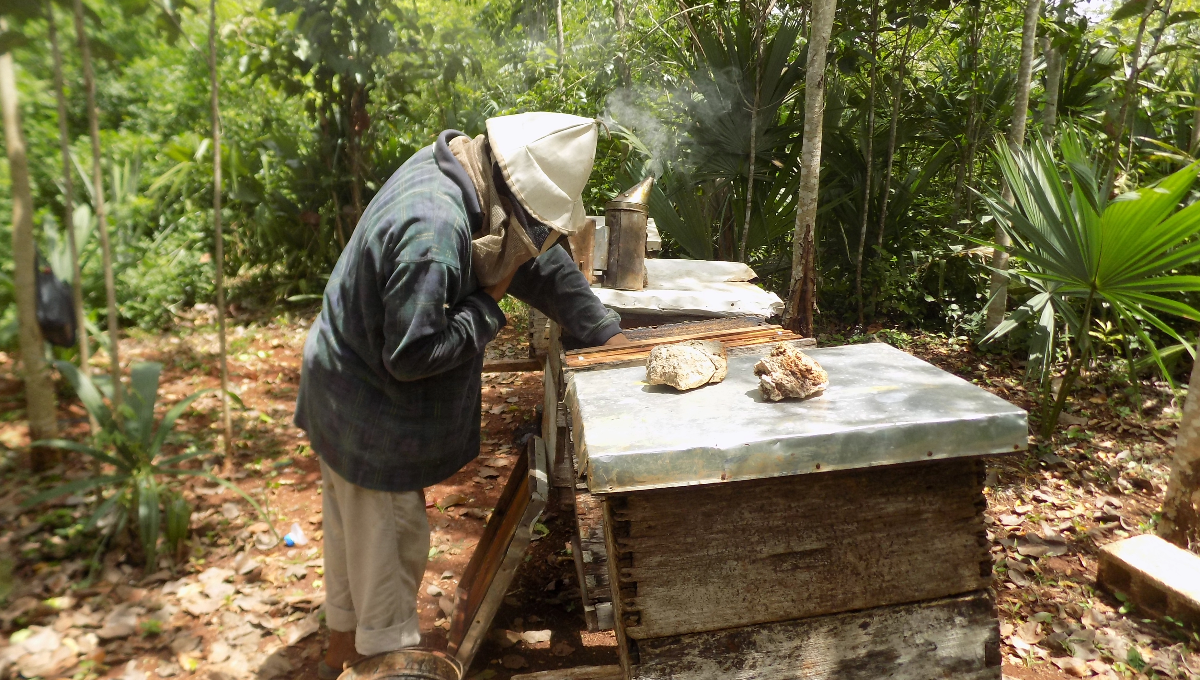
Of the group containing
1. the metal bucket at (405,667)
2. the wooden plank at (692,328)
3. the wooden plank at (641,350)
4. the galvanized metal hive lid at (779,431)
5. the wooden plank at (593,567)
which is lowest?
the metal bucket at (405,667)

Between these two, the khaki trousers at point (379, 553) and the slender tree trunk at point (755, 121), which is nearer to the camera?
the khaki trousers at point (379, 553)

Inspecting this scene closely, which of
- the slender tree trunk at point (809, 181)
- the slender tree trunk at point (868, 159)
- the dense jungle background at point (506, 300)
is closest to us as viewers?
the dense jungle background at point (506, 300)

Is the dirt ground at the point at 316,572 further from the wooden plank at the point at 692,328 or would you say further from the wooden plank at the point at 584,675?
the wooden plank at the point at 692,328

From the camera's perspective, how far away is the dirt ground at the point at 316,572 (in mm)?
2432

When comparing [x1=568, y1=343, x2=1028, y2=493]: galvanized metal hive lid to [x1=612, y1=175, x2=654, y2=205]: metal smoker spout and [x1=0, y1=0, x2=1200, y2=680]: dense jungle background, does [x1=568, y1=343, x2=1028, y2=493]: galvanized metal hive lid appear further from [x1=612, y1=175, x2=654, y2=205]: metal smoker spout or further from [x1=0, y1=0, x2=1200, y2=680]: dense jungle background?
[x1=612, y1=175, x2=654, y2=205]: metal smoker spout

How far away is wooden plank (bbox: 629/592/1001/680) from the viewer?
176 centimetres

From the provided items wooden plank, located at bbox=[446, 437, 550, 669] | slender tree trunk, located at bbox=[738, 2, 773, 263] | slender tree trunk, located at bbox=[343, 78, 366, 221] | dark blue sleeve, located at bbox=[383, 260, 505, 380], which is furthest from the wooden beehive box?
slender tree trunk, located at bbox=[738, 2, 773, 263]

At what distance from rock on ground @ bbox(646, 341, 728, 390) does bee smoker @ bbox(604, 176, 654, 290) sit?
4.84ft

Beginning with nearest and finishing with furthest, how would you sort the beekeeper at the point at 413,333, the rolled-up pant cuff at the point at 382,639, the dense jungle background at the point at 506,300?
the dense jungle background at the point at 506,300 < the beekeeper at the point at 413,333 < the rolled-up pant cuff at the point at 382,639

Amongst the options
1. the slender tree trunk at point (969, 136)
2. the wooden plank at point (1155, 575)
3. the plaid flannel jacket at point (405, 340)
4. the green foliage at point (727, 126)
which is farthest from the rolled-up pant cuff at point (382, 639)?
the slender tree trunk at point (969, 136)

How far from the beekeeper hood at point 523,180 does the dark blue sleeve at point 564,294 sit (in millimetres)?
373

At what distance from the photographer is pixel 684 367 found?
195 centimetres

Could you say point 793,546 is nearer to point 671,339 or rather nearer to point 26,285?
point 671,339

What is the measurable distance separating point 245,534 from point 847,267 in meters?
5.22
